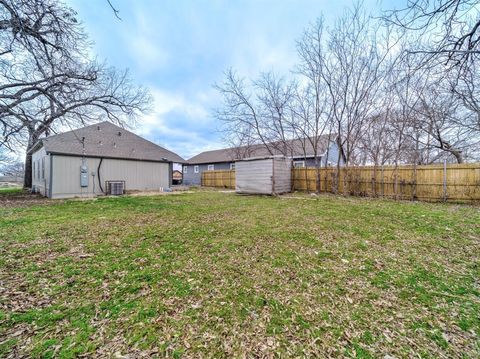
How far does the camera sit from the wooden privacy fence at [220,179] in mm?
18247

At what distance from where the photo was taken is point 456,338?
1804mm

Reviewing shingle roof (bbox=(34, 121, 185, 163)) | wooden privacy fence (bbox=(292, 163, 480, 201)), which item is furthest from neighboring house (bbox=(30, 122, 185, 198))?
wooden privacy fence (bbox=(292, 163, 480, 201))

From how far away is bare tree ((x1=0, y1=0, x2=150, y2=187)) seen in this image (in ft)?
16.8

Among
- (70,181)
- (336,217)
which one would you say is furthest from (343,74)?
(70,181)

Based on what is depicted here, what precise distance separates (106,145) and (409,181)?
16.5 metres

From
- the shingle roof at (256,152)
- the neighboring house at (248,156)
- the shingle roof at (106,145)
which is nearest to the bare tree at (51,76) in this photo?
the shingle roof at (106,145)

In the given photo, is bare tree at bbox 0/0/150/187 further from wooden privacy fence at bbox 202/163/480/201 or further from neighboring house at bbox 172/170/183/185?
neighboring house at bbox 172/170/183/185

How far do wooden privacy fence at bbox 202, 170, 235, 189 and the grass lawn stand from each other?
13.7m

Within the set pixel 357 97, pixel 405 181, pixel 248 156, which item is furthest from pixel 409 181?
pixel 248 156

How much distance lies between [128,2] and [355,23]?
33.8 ft

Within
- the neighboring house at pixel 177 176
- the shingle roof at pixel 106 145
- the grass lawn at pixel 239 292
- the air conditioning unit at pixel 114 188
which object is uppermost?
the shingle roof at pixel 106 145

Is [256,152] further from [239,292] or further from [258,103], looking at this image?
[239,292]

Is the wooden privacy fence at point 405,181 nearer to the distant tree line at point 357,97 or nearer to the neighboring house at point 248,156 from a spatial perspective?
the distant tree line at point 357,97

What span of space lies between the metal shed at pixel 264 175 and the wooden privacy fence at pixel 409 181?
2.23 m
